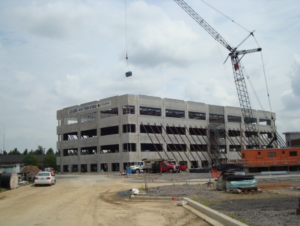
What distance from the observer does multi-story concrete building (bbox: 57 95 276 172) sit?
68250 mm

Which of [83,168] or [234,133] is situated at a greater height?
[234,133]

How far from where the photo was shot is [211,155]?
81312 millimetres

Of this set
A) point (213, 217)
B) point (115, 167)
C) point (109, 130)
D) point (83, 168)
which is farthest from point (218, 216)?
point (83, 168)

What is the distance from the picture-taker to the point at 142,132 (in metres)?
69.3

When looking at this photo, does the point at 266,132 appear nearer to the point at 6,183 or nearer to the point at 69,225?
Answer: the point at 6,183

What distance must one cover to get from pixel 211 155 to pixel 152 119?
20322 millimetres

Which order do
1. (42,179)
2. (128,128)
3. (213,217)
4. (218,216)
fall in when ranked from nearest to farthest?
(218,216)
(213,217)
(42,179)
(128,128)

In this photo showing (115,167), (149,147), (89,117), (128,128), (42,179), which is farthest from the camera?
(89,117)

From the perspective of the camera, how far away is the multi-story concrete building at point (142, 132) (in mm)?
68250

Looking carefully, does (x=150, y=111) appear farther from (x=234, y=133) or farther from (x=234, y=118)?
(x=234, y=118)

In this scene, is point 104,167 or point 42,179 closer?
point 42,179

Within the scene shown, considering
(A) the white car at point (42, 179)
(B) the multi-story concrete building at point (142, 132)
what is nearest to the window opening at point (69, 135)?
(B) the multi-story concrete building at point (142, 132)

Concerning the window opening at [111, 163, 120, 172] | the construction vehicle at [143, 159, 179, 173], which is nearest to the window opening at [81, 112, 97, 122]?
the window opening at [111, 163, 120, 172]

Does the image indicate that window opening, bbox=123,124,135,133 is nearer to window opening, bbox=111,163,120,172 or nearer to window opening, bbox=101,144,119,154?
window opening, bbox=111,163,120,172
